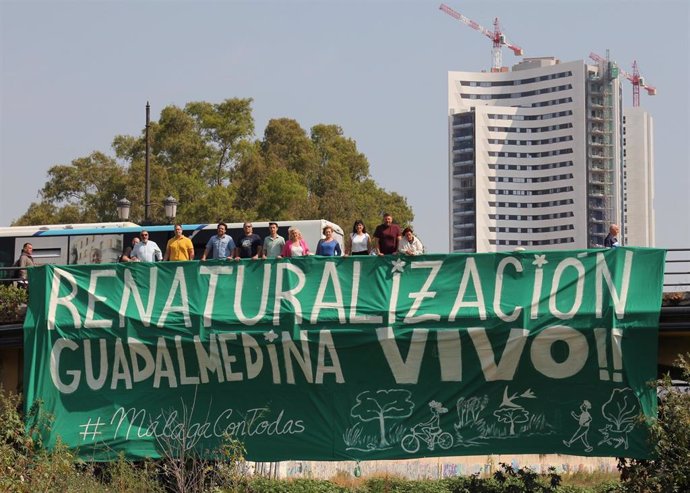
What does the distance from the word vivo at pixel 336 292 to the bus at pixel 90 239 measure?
13463mm

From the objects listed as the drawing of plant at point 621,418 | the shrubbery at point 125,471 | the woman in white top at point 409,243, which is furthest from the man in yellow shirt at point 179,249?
the drawing of plant at point 621,418

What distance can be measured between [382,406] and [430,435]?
96 cm

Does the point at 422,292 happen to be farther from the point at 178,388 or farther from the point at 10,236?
the point at 10,236

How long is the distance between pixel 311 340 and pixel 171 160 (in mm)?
48960

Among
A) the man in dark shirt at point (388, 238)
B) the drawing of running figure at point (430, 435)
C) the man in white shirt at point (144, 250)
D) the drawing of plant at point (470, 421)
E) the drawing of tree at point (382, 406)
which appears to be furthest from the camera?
the man in white shirt at point (144, 250)

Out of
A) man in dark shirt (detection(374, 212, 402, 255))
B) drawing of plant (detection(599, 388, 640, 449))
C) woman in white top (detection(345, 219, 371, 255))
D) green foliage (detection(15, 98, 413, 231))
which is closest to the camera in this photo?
drawing of plant (detection(599, 388, 640, 449))

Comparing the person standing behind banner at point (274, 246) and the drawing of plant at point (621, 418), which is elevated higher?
the person standing behind banner at point (274, 246)

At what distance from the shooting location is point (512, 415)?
19.3 metres

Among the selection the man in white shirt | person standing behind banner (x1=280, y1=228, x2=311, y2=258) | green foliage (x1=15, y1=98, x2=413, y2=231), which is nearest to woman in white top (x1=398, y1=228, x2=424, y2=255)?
person standing behind banner (x1=280, y1=228, x2=311, y2=258)

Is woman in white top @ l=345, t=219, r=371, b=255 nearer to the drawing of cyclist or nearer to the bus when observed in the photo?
the drawing of cyclist

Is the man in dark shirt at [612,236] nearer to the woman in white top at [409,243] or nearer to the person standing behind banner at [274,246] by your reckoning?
the woman in white top at [409,243]

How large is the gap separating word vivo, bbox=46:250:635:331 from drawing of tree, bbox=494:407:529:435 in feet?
4.93

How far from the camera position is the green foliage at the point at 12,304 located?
2214 cm

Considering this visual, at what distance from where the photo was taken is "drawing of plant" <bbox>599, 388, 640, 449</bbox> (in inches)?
740
